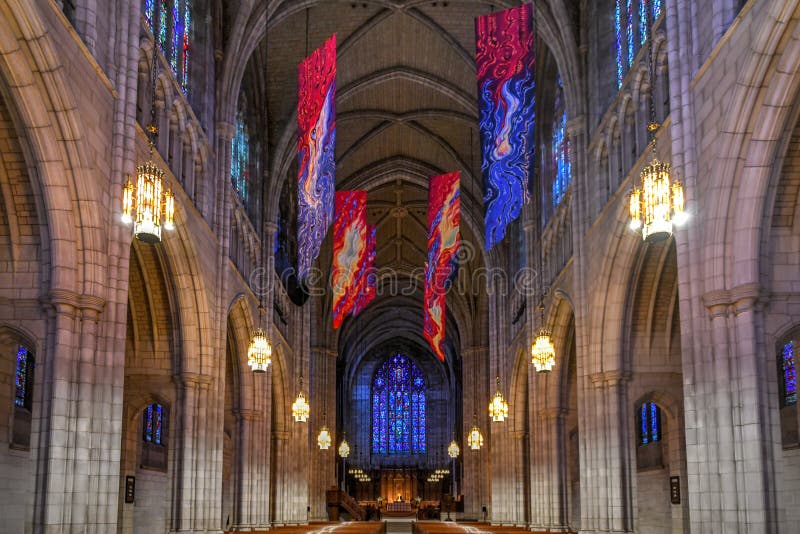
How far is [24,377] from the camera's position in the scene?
1953cm

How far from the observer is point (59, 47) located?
14.2 m

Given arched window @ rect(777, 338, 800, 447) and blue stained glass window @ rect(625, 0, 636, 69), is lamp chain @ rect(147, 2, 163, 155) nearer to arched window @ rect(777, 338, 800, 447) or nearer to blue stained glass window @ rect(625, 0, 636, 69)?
blue stained glass window @ rect(625, 0, 636, 69)

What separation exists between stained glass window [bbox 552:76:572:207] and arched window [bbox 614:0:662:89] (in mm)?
5016

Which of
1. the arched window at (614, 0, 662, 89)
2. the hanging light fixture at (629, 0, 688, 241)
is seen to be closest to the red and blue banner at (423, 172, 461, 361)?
the arched window at (614, 0, 662, 89)

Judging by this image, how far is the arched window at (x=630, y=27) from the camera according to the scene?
802 inches

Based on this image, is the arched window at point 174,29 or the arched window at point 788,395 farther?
the arched window at point 174,29

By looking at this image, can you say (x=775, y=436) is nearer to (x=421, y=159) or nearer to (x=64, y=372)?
(x=64, y=372)

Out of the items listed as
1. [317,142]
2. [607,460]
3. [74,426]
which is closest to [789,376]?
[607,460]

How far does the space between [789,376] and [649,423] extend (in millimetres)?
8962

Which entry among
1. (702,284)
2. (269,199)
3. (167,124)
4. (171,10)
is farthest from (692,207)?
(269,199)

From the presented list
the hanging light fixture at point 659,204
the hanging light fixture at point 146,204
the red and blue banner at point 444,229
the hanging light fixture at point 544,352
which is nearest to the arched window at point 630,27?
the hanging light fixture at point 659,204

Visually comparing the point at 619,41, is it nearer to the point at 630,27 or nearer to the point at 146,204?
the point at 630,27

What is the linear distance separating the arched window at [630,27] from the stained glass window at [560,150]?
16.5 feet

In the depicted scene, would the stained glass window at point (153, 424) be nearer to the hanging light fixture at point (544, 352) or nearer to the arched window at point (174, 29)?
the arched window at point (174, 29)
